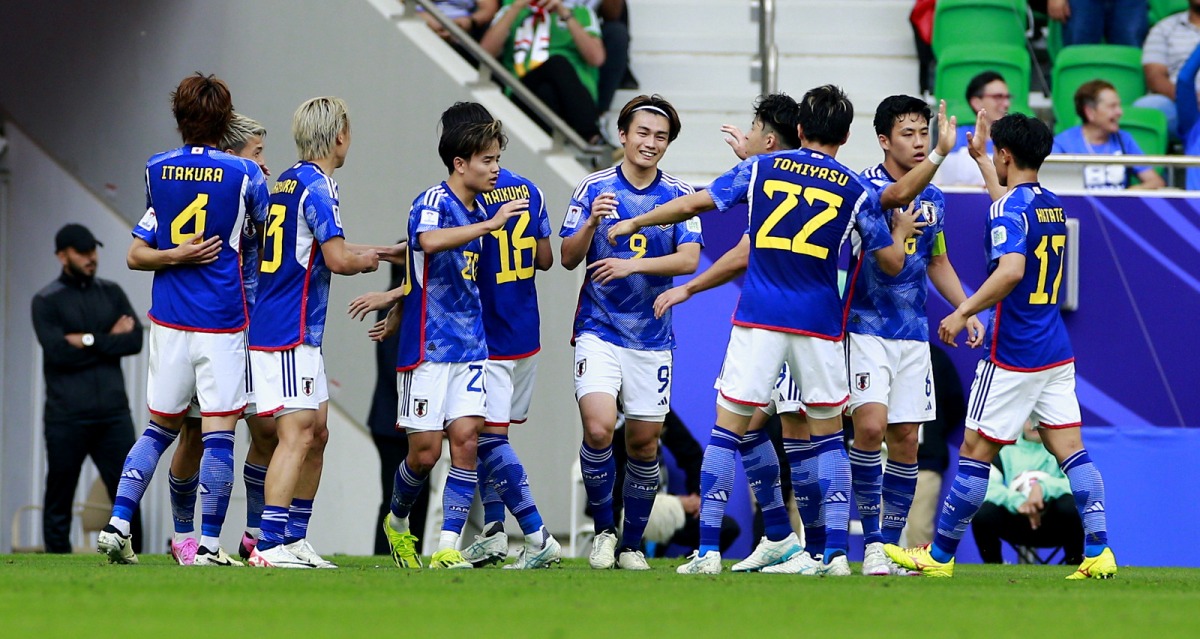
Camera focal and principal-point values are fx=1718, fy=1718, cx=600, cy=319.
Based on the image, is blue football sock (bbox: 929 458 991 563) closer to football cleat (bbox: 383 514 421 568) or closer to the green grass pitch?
the green grass pitch

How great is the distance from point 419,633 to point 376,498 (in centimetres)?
849

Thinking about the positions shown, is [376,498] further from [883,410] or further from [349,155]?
[883,410]

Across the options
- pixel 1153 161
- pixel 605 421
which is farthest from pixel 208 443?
pixel 1153 161

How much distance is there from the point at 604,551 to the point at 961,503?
66.4 inches

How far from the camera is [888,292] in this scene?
7.91 metres

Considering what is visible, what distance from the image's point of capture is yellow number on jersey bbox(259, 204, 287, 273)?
24.4 feet

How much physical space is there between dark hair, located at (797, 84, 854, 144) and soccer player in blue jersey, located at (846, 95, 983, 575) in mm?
477

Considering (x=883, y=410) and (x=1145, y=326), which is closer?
(x=883, y=410)

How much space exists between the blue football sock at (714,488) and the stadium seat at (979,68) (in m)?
6.79

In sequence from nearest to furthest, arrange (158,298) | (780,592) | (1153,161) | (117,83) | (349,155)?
(780,592), (158,298), (1153,161), (349,155), (117,83)

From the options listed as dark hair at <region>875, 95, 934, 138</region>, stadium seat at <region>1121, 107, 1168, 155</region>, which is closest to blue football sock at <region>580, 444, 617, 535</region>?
dark hair at <region>875, 95, 934, 138</region>

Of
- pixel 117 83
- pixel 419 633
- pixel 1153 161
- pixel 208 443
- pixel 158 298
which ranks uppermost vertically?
pixel 117 83

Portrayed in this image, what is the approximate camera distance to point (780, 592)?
6230mm

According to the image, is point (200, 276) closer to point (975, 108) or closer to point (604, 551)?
point (604, 551)
